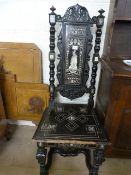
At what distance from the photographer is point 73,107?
1587 millimetres

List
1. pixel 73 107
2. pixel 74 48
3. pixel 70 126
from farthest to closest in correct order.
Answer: pixel 73 107 → pixel 74 48 → pixel 70 126

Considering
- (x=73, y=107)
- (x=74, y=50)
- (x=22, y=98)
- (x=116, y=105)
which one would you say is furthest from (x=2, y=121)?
(x=116, y=105)

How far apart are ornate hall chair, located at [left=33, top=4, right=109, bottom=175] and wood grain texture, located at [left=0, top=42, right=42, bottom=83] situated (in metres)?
0.24

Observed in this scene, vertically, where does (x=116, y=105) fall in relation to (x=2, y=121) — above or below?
above

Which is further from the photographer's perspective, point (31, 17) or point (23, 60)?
point (23, 60)

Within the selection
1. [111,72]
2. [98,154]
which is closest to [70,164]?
[98,154]

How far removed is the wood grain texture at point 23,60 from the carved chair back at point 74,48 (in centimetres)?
23

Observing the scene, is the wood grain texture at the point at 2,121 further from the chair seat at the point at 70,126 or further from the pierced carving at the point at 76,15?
the pierced carving at the point at 76,15

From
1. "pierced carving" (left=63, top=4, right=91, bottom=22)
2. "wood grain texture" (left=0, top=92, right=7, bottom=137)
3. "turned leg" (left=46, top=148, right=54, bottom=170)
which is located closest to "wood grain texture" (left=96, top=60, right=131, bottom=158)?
"pierced carving" (left=63, top=4, right=91, bottom=22)

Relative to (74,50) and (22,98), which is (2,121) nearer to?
(22,98)

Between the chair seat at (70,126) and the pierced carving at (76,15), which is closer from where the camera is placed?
the chair seat at (70,126)

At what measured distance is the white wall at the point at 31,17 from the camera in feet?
4.87

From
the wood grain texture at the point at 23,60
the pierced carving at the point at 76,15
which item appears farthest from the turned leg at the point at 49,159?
the pierced carving at the point at 76,15

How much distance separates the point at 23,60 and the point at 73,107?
0.66 meters
